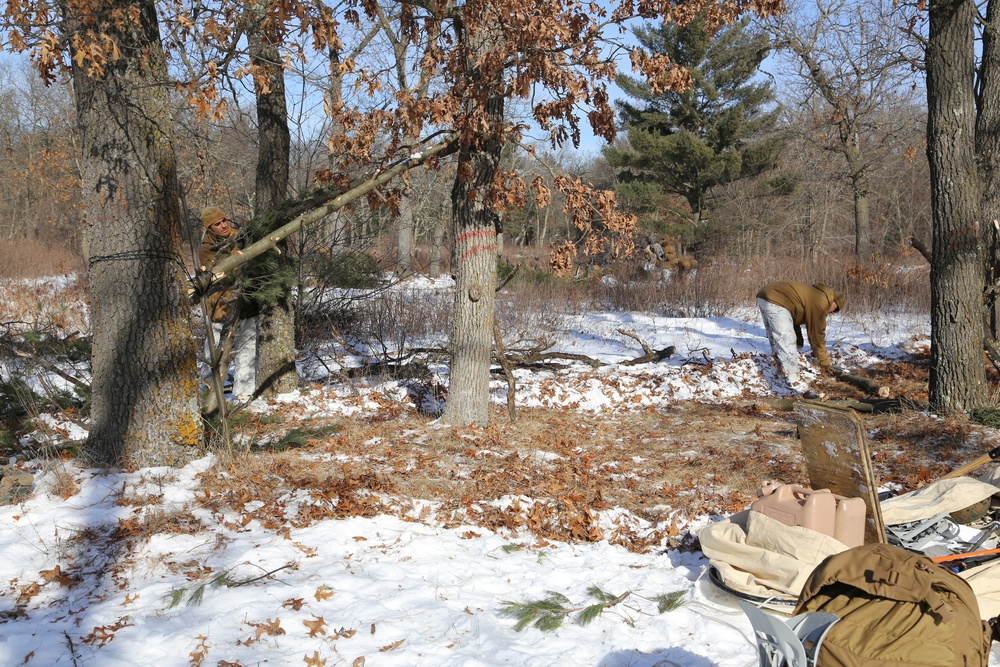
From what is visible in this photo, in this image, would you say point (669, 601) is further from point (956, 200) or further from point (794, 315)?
point (794, 315)

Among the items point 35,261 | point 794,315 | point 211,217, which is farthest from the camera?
point 35,261

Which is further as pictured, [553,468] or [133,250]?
[553,468]

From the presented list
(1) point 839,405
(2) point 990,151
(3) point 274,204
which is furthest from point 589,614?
(2) point 990,151

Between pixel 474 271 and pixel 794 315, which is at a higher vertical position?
pixel 474 271

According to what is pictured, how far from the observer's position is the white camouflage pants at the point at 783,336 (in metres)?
10.4

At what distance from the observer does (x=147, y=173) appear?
6.14 metres

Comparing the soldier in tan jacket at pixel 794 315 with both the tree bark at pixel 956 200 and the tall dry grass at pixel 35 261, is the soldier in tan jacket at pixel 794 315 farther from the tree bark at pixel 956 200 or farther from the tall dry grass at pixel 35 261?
the tall dry grass at pixel 35 261

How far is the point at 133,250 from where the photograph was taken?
6.10 meters

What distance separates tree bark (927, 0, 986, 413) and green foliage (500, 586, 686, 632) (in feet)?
17.2

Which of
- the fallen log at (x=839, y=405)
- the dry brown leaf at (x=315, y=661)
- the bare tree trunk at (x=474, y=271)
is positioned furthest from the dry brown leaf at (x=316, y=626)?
the fallen log at (x=839, y=405)

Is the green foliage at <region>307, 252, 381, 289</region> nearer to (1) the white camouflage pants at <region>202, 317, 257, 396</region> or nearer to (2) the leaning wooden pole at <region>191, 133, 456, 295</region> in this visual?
(1) the white camouflage pants at <region>202, 317, 257, 396</region>

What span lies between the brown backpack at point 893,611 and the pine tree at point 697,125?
84.7 feet

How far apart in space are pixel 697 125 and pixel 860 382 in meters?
20.5

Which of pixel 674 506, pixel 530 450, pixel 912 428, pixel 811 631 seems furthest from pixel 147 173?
pixel 912 428
